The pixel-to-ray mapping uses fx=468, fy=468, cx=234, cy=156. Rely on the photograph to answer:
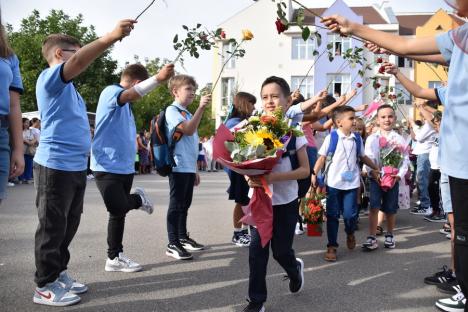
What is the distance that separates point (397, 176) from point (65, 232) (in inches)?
177

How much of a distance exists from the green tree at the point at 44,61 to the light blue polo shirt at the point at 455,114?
36.7m

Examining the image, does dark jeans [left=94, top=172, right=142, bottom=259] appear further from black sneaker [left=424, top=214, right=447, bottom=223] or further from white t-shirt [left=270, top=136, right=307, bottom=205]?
black sneaker [left=424, top=214, right=447, bottom=223]

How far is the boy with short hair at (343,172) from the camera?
19.1 ft

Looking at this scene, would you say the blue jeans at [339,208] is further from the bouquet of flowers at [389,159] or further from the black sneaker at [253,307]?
the black sneaker at [253,307]

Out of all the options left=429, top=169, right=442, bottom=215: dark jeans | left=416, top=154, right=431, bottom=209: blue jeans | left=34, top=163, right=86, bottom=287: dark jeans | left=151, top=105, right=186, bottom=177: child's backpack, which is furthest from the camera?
left=416, top=154, right=431, bottom=209: blue jeans

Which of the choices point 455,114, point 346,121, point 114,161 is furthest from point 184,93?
point 455,114

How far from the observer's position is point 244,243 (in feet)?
20.9

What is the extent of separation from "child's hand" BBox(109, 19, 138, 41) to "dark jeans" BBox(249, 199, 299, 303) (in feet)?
5.93

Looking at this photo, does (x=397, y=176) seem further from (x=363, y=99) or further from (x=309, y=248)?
(x=363, y=99)

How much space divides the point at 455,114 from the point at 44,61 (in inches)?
1576

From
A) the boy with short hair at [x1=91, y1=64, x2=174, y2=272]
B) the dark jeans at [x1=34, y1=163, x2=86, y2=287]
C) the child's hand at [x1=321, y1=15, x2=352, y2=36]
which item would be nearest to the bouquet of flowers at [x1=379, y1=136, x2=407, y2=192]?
the boy with short hair at [x1=91, y1=64, x2=174, y2=272]

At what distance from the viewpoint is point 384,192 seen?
657cm

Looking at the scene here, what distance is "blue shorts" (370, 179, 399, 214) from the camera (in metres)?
6.50

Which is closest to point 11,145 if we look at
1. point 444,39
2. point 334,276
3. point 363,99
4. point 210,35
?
point 210,35
